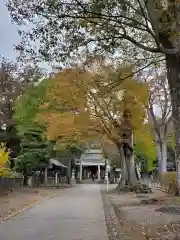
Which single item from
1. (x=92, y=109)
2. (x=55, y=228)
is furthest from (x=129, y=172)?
(x=55, y=228)

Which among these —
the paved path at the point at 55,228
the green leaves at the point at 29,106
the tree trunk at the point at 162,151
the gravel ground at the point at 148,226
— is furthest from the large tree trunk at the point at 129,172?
the paved path at the point at 55,228

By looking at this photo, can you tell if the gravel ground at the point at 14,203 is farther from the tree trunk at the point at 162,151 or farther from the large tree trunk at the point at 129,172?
the tree trunk at the point at 162,151

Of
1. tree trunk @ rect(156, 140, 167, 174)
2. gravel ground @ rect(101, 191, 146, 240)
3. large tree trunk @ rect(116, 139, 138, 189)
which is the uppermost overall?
tree trunk @ rect(156, 140, 167, 174)

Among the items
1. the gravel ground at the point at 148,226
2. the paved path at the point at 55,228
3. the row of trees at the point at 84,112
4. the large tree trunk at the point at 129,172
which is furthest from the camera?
the large tree trunk at the point at 129,172

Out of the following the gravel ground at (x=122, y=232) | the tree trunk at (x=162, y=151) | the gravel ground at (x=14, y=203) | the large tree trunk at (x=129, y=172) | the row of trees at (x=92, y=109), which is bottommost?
the gravel ground at (x=122, y=232)

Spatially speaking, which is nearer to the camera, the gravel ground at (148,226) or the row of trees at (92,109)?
the gravel ground at (148,226)

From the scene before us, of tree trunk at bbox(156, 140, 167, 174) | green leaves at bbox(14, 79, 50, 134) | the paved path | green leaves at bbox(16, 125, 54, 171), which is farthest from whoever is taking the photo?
green leaves at bbox(16, 125, 54, 171)

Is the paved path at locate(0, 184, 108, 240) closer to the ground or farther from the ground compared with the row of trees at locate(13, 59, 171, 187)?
closer to the ground

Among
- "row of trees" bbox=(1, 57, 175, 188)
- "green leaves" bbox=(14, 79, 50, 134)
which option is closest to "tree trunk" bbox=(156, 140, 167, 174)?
"row of trees" bbox=(1, 57, 175, 188)

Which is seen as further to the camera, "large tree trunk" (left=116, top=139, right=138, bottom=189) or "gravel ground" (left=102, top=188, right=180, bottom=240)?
"large tree trunk" (left=116, top=139, right=138, bottom=189)

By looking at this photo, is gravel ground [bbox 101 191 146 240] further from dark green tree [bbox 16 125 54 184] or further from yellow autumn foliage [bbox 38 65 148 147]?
dark green tree [bbox 16 125 54 184]

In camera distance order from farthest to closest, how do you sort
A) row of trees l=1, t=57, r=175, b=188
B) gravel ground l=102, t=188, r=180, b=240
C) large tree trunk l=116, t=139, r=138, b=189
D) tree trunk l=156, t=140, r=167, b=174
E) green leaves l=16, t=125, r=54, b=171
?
green leaves l=16, t=125, r=54, b=171 → tree trunk l=156, t=140, r=167, b=174 → large tree trunk l=116, t=139, r=138, b=189 → row of trees l=1, t=57, r=175, b=188 → gravel ground l=102, t=188, r=180, b=240

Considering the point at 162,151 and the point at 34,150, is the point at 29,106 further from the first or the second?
the point at 162,151

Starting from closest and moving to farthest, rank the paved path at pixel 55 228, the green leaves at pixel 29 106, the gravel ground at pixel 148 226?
the paved path at pixel 55 228, the gravel ground at pixel 148 226, the green leaves at pixel 29 106
